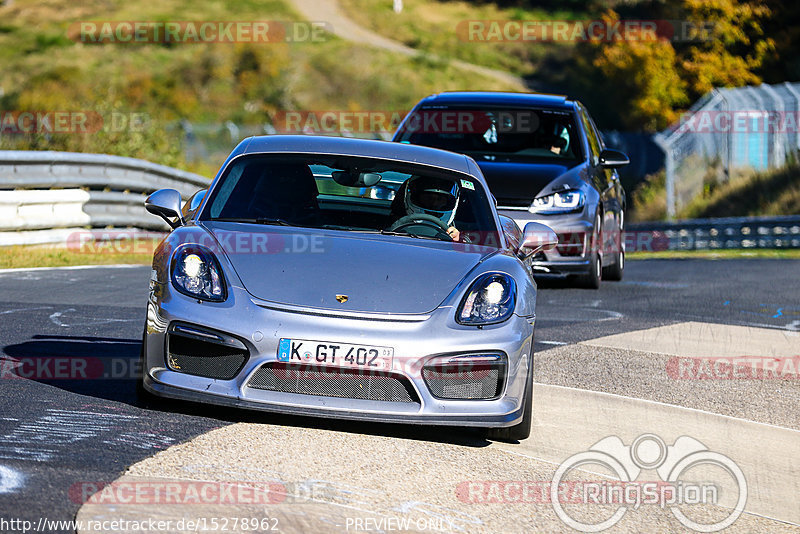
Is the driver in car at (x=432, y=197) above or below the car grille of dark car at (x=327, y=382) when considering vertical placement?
above

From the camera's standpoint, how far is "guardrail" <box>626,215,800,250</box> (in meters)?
23.8

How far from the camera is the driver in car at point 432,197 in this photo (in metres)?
6.93

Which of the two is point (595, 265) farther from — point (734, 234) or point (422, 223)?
point (734, 234)

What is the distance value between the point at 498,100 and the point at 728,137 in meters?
21.9

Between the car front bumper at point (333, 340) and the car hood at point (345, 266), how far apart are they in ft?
0.30

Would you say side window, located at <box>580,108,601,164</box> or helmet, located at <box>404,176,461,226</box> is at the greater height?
helmet, located at <box>404,176,461,226</box>

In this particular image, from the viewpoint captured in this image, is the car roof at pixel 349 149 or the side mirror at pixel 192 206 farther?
the car roof at pixel 349 149

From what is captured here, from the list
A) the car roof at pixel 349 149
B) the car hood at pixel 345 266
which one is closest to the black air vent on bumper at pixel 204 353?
the car hood at pixel 345 266
